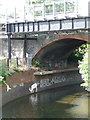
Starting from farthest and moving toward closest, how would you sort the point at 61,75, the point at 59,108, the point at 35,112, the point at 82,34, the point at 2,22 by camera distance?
the point at 61,75, the point at 2,22, the point at 82,34, the point at 59,108, the point at 35,112

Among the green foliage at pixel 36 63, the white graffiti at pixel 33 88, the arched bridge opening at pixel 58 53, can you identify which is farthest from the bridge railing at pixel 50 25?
the white graffiti at pixel 33 88

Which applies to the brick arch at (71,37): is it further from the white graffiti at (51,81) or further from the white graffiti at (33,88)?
the white graffiti at (33,88)

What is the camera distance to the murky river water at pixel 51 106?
19125 millimetres

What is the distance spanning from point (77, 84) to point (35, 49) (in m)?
8.90

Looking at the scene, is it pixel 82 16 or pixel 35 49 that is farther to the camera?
pixel 35 49

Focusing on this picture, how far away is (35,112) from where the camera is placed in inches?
778

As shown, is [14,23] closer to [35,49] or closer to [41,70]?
[35,49]

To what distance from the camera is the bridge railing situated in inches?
902

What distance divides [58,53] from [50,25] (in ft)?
31.4

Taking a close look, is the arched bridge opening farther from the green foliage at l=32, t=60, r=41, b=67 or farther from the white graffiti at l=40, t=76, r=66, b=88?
the white graffiti at l=40, t=76, r=66, b=88

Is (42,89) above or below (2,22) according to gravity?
below

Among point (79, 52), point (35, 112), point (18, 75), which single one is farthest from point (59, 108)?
point (79, 52)

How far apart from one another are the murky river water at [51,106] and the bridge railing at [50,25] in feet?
23.6

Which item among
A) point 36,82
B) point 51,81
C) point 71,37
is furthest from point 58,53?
point 36,82
